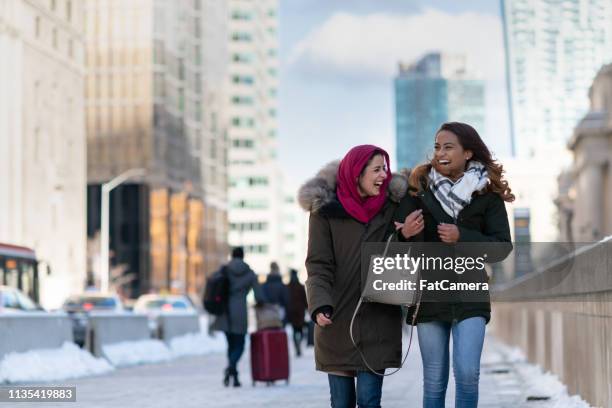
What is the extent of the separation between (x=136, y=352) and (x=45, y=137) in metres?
64.0

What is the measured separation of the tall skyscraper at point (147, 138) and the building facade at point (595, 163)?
31.3 meters

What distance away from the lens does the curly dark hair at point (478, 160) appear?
26.5ft

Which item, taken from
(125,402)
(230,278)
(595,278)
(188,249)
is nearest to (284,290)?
(230,278)

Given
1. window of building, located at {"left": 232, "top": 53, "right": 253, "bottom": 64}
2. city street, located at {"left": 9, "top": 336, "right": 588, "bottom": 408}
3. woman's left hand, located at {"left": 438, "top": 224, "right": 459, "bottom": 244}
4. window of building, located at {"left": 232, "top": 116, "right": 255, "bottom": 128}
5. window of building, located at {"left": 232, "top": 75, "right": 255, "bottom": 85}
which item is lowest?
city street, located at {"left": 9, "top": 336, "right": 588, "bottom": 408}

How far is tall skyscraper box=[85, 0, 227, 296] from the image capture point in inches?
4419

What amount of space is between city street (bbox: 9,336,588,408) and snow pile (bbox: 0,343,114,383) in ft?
1.36

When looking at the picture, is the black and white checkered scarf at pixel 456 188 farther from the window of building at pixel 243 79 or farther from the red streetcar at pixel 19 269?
the window of building at pixel 243 79

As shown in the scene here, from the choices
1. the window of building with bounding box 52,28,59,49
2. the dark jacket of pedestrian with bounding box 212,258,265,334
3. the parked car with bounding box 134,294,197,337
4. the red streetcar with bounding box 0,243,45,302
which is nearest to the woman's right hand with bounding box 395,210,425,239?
the dark jacket of pedestrian with bounding box 212,258,265,334

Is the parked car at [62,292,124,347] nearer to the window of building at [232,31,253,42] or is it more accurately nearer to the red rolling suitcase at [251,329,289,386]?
the red rolling suitcase at [251,329,289,386]

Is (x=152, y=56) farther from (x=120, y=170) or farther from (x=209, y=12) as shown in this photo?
(x=209, y=12)

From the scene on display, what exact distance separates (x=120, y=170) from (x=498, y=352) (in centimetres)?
8540

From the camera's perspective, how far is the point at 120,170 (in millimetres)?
114500

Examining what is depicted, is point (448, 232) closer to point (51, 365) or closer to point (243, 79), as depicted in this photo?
point (51, 365)

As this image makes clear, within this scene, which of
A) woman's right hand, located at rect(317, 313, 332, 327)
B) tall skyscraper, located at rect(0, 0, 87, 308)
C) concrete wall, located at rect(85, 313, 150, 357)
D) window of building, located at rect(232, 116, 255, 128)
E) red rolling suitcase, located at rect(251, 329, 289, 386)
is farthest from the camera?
window of building, located at rect(232, 116, 255, 128)
